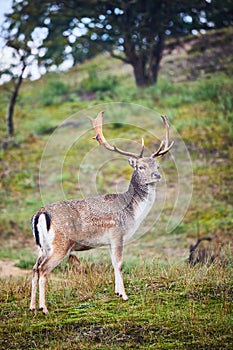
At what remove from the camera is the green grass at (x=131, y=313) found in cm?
580

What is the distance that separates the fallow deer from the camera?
21.3 feet

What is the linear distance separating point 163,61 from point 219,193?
680cm

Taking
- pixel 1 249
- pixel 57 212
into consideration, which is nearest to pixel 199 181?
pixel 1 249

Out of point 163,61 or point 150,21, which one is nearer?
point 150,21

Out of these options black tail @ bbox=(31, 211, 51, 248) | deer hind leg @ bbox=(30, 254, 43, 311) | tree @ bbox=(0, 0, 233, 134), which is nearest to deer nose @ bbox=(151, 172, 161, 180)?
black tail @ bbox=(31, 211, 51, 248)

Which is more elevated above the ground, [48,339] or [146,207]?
[146,207]

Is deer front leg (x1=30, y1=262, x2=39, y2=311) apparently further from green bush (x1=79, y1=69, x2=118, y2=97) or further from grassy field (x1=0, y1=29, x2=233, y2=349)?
green bush (x1=79, y1=69, x2=118, y2=97)

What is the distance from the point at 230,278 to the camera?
7254 millimetres

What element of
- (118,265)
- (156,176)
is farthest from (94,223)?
(156,176)

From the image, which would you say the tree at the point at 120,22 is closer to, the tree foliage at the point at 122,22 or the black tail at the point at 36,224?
the tree foliage at the point at 122,22

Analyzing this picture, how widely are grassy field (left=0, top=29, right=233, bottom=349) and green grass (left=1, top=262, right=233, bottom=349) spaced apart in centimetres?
1

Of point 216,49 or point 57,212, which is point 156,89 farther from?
point 57,212

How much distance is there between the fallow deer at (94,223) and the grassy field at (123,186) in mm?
504

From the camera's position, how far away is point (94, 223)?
6.77 m
